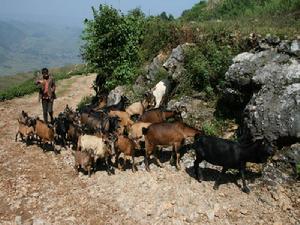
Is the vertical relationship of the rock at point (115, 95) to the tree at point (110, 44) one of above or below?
below

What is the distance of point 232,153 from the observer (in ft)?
38.2

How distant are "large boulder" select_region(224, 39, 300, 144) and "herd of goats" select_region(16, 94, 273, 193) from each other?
3.17ft

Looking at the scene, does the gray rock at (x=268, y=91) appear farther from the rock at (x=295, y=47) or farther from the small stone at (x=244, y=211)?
the small stone at (x=244, y=211)

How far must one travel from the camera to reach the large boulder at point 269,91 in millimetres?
12095

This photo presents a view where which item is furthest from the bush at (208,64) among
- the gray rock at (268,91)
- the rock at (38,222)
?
the rock at (38,222)

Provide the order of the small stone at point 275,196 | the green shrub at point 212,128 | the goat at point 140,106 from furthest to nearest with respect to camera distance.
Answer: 1. the goat at point 140,106
2. the green shrub at point 212,128
3. the small stone at point 275,196

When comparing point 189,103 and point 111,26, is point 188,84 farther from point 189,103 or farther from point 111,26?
point 111,26

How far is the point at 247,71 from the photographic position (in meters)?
13.9

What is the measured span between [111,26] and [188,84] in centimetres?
604

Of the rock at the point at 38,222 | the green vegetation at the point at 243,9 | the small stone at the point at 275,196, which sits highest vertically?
the green vegetation at the point at 243,9

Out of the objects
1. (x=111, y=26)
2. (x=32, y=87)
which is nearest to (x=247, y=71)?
(x=111, y=26)

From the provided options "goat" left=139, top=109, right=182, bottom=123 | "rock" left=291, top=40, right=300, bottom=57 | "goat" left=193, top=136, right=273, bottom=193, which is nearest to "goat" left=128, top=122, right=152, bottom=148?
"goat" left=139, top=109, right=182, bottom=123

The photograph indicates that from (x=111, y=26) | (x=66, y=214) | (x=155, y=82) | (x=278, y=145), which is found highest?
(x=111, y=26)

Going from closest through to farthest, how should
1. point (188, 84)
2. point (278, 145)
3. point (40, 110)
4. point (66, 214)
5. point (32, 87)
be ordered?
1. point (66, 214)
2. point (278, 145)
3. point (188, 84)
4. point (40, 110)
5. point (32, 87)
